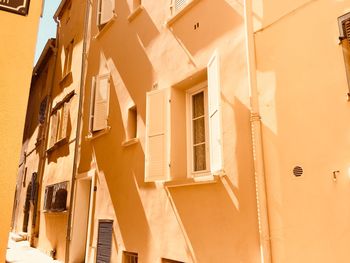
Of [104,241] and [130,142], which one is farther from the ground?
[130,142]

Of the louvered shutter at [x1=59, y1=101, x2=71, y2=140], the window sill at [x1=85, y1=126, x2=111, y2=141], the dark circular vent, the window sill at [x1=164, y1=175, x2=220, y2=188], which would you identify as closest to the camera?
the dark circular vent

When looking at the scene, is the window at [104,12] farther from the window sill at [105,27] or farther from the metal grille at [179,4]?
the metal grille at [179,4]

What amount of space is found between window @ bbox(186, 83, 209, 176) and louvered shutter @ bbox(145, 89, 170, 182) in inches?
15.1

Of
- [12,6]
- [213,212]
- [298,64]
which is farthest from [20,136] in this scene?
[213,212]

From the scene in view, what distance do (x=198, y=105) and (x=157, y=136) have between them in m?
0.91

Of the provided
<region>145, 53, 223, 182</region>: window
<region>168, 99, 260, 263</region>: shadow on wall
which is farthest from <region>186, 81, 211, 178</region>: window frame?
<region>168, 99, 260, 263</region>: shadow on wall

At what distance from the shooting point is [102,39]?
9578mm

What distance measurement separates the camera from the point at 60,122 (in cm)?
1221

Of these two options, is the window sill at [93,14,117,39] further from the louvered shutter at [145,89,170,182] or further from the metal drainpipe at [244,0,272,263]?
the metal drainpipe at [244,0,272,263]

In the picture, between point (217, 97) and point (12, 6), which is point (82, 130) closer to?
point (217, 97)

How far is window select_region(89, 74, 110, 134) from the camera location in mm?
8467

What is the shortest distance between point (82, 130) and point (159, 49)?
4534 millimetres

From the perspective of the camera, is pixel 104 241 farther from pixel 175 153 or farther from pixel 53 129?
pixel 53 129

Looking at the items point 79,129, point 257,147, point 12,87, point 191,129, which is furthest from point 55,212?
point 12,87
